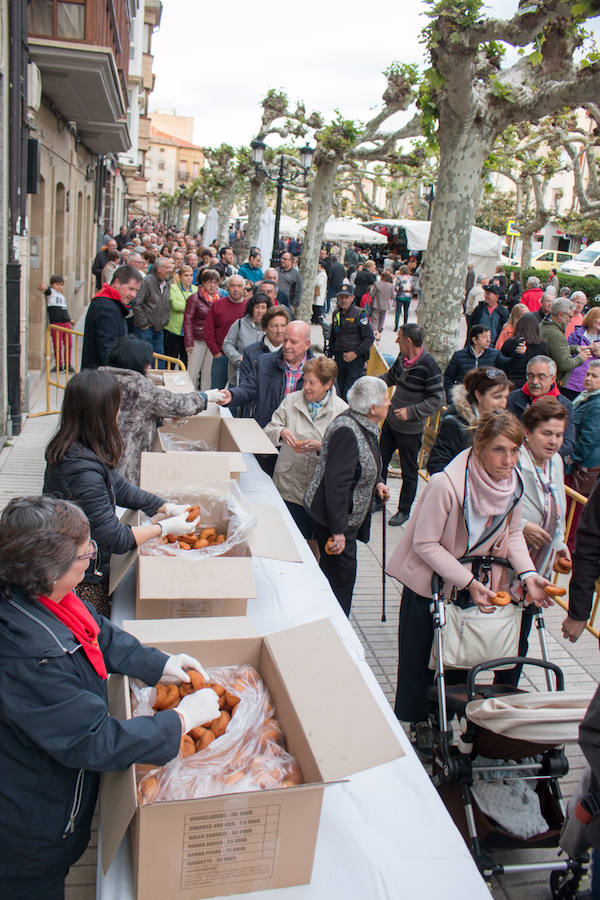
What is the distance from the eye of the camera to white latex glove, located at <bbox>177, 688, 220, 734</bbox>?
2.06 m

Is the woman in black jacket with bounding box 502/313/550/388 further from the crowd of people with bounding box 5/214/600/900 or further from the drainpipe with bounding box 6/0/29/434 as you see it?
the drainpipe with bounding box 6/0/29/434

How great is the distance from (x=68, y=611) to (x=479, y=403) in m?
3.60

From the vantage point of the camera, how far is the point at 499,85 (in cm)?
866

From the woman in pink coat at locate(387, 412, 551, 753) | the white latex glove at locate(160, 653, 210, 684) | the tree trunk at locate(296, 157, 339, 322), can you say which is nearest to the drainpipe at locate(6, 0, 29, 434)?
the woman in pink coat at locate(387, 412, 551, 753)

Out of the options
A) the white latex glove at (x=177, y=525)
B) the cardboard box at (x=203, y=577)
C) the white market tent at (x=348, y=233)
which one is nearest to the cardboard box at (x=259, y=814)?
the cardboard box at (x=203, y=577)

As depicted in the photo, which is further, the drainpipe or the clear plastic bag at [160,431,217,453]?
the drainpipe

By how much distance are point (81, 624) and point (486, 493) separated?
83.6 inches

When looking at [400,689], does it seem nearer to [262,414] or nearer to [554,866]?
[554,866]

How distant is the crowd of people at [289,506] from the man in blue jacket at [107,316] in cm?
2

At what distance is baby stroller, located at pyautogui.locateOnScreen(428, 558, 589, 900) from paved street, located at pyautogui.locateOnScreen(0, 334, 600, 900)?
0.14 meters

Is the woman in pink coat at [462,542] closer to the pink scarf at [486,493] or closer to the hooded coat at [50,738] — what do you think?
the pink scarf at [486,493]

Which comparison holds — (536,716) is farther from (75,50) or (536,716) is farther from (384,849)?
(75,50)

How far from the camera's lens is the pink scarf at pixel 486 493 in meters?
3.39

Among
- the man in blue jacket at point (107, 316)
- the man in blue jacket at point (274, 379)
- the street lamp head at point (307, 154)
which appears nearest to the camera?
the man in blue jacket at point (274, 379)
